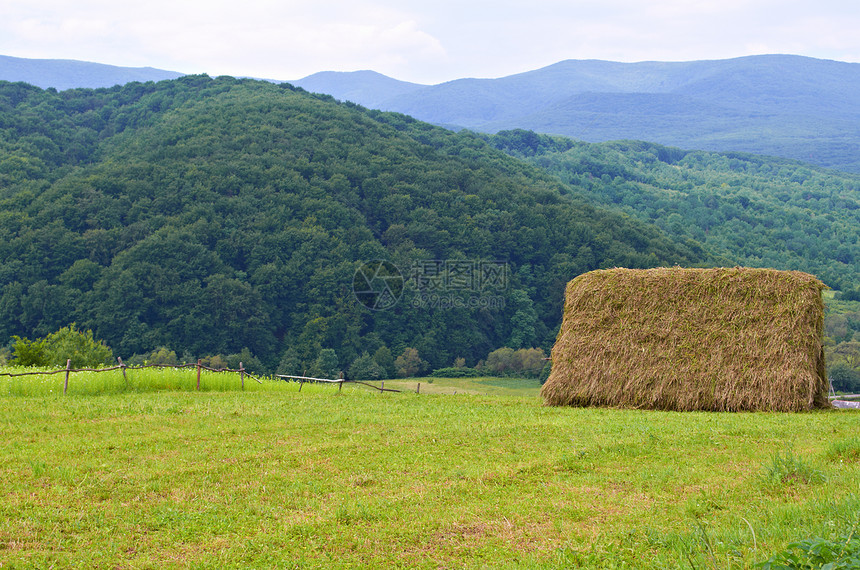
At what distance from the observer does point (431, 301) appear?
7006 centimetres

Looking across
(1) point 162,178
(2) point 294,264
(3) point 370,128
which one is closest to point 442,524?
(2) point 294,264

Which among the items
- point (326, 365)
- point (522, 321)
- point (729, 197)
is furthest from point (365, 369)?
point (729, 197)

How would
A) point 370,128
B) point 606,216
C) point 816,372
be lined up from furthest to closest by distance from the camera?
point 370,128
point 606,216
point 816,372

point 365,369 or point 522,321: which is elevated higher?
point 522,321

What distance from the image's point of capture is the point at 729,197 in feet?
422

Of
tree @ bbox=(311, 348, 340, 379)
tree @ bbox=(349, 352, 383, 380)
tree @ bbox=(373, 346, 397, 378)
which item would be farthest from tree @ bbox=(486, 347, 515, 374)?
tree @ bbox=(311, 348, 340, 379)

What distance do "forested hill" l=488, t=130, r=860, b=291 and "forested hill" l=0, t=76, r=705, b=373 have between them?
1065 inches

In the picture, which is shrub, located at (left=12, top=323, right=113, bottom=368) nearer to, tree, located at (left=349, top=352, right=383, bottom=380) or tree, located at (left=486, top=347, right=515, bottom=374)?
tree, located at (left=349, top=352, right=383, bottom=380)

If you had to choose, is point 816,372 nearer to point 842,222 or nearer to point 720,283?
point 720,283

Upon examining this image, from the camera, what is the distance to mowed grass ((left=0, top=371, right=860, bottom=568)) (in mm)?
5219

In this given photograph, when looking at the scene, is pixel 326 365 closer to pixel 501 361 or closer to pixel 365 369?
pixel 365 369

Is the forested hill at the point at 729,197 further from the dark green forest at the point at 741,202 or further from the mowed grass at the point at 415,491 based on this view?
the mowed grass at the point at 415,491

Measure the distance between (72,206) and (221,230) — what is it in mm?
14906

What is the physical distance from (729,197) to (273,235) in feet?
320
